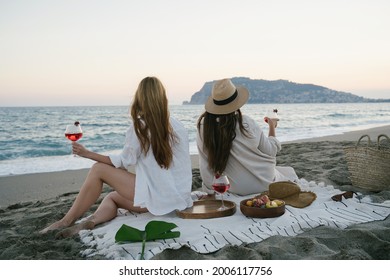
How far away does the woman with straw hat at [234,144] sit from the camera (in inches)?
141

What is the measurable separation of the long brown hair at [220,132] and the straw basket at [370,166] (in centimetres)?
118

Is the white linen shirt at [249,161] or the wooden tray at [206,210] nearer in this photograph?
the wooden tray at [206,210]

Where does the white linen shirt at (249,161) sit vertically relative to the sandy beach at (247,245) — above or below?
above

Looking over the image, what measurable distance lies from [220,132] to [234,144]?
7.2 inches

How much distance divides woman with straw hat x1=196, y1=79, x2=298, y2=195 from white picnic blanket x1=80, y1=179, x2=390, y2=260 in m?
0.51

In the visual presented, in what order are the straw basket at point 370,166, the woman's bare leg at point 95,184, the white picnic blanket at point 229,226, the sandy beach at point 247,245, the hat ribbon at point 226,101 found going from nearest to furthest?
the sandy beach at point 247,245
the white picnic blanket at point 229,226
the woman's bare leg at point 95,184
the hat ribbon at point 226,101
the straw basket at point 370,166

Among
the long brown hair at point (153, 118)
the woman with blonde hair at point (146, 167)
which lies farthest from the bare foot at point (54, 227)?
the long brown hair at point (153, 118)

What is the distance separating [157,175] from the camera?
10.5 ft

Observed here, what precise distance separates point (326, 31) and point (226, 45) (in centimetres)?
161

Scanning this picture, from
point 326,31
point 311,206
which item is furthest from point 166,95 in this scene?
point 326,31

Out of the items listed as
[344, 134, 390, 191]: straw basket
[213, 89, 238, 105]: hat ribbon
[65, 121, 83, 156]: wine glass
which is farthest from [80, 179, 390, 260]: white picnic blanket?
[213, 89, 238, 105]: hat ribbon

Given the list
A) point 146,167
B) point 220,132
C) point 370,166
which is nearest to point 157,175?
point 146,167

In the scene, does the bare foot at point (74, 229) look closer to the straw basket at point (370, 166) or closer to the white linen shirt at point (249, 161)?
the white linen shirt at point (249, 161)

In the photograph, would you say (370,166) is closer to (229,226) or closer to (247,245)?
(229,226)
